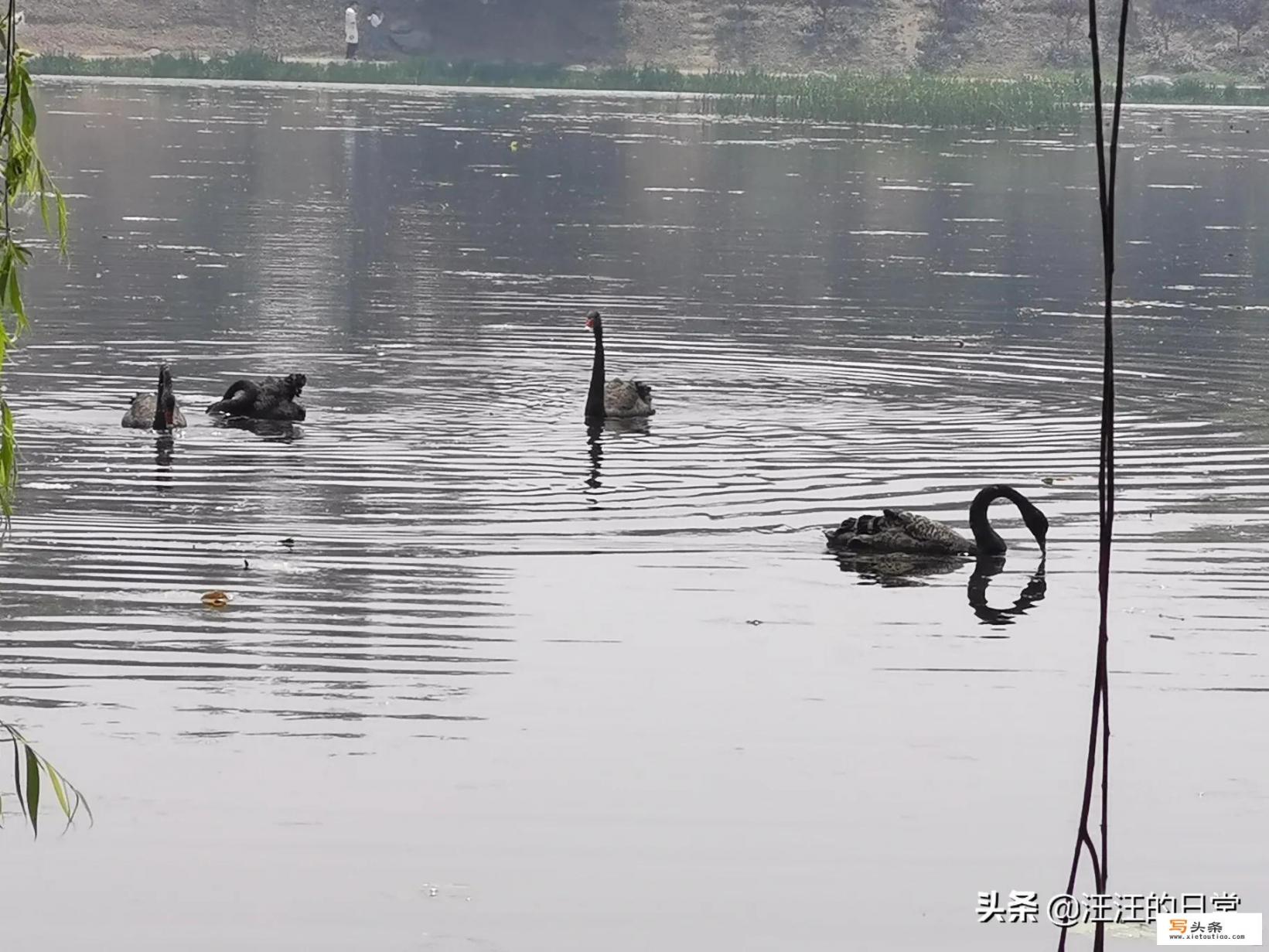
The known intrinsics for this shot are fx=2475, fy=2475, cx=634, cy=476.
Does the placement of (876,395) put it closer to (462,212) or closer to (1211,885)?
(1211,885)

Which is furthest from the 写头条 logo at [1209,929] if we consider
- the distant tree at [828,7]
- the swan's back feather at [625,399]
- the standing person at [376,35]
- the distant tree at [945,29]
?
the standing person at [376,35]

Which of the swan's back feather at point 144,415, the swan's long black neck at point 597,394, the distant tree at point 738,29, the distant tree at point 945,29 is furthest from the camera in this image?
the distant tree at point 738,29

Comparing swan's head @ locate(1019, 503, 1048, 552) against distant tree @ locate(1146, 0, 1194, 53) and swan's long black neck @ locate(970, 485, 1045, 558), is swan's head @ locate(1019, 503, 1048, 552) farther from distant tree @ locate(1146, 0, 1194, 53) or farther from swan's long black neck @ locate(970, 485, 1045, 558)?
distant tree @ locate(1146, 0, 1194, 53)

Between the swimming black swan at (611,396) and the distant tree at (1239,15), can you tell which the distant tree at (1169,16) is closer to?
the distant tree at (1239,15)

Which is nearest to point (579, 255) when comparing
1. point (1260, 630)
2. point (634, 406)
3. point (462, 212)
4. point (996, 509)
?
point (462, 212)

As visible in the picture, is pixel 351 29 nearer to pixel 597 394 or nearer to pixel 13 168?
pixel 597 394

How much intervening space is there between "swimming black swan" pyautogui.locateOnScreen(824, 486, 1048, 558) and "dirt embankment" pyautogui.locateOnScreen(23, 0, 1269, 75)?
101734 mm

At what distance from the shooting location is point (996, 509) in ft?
61.6

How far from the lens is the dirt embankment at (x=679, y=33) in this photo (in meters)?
117

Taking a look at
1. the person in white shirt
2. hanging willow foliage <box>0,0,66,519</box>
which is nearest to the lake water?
hanging willow foliage <box>0,0,66,519</box>

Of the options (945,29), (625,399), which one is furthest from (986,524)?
(945,29)

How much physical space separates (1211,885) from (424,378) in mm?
16303

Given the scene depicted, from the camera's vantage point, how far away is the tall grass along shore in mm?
81688

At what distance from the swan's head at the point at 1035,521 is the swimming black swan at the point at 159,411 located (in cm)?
781
